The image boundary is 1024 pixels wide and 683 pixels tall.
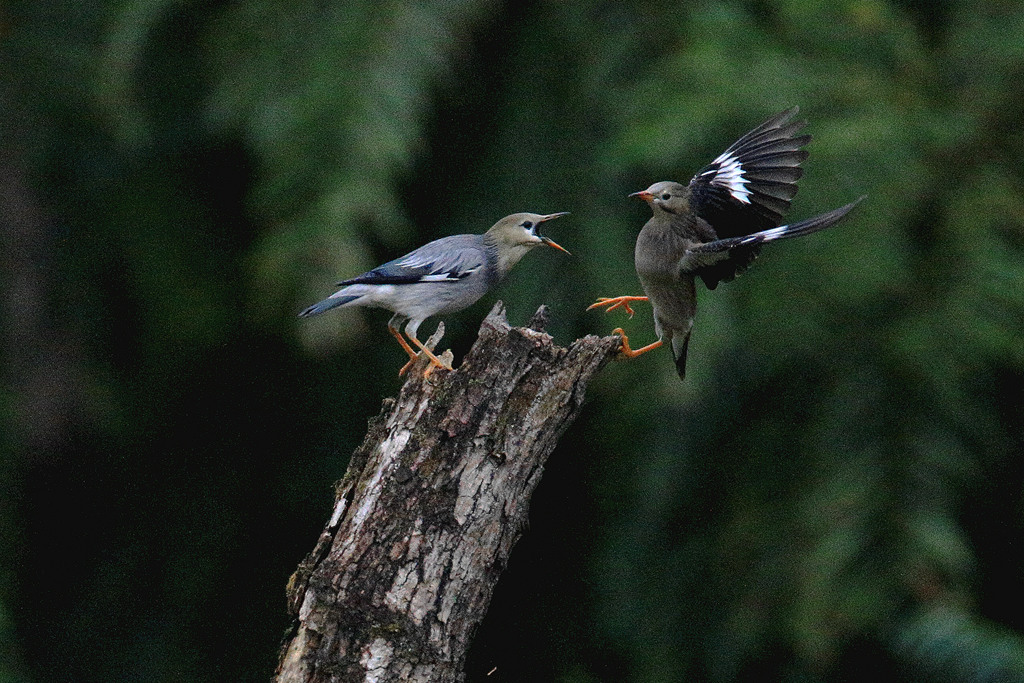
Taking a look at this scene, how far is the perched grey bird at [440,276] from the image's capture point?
256 centimetres

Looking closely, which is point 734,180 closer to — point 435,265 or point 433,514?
point 435,265

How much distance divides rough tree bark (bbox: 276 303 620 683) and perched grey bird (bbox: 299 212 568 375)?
18 cm

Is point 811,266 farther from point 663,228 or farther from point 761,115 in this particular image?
point 663,228

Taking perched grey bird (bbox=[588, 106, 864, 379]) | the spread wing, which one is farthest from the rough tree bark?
the spread wing

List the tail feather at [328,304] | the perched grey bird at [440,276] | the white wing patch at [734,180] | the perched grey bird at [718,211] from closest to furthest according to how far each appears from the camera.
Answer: the tail feather at [328,304], the perched grey bird at [440,276], the perched grey bird at [718,211], the white wing patch at [734,180]

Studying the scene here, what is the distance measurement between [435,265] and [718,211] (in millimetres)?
724

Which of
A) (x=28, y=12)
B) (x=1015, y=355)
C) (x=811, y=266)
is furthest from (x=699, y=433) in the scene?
(x=28, y=12)

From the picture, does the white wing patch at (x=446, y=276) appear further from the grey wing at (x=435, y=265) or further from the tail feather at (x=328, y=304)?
the tail feather at (x=328, y=304)

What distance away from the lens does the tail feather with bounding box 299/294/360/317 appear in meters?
2.37

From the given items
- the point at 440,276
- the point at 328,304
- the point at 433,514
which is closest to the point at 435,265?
the point at 440,276

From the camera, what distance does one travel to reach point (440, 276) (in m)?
2.64

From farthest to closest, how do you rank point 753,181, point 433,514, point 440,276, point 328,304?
point 753,181 < point 440,276 < point 328,304 < point 433,514

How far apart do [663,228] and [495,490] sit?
0.89m

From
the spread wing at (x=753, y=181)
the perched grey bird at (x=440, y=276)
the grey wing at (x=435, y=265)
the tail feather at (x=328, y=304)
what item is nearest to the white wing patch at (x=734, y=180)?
the spread wing at (x=753, y=181)
